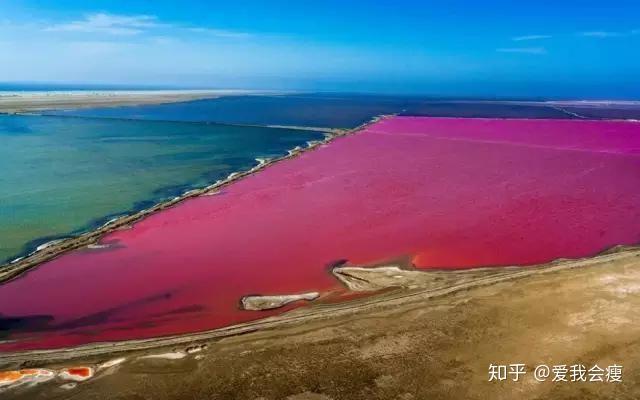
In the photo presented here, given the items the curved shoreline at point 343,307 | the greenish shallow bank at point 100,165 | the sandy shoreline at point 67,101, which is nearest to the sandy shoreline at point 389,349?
the curved shoreline at point 343,307

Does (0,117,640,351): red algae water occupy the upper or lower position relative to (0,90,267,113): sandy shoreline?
lower

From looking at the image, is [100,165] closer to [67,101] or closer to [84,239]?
[84,239]

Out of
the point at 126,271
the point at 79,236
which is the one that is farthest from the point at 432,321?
the point at 79,236

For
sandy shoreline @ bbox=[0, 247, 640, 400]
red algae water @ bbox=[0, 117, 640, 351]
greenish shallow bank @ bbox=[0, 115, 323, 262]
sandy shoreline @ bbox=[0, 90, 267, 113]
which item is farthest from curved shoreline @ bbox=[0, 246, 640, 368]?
sandy shoreline @ bbox=[0, 90, 267, 113]

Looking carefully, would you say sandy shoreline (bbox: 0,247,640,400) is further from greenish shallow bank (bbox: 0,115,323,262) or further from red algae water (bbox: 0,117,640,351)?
greenish shallow bank (bbox: 0,115,323,262)

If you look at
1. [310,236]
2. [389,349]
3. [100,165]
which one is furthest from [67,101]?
[389,349]
